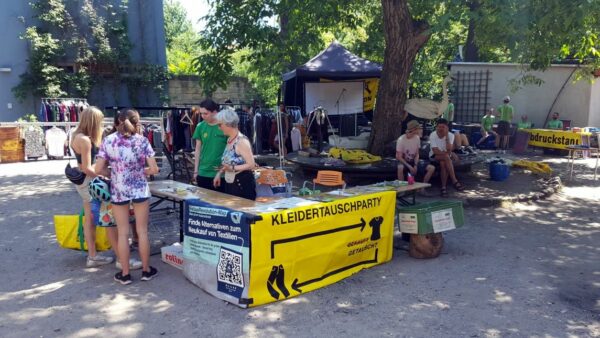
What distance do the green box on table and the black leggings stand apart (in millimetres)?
1634

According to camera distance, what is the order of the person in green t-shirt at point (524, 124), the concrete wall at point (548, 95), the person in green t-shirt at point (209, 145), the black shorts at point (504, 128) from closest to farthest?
the person in green t-shirt at point (209, 145), the black shorts at point (504, 128), the person in green t-shirt at point (524, 124), the concrete wall at point (548, 95)

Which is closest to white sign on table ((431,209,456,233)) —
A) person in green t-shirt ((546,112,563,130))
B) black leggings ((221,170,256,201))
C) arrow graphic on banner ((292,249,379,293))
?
arrow graphic on banner ((292,249,379,293))

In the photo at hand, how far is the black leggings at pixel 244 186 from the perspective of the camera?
5211mm

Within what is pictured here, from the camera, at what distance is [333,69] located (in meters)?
13.2

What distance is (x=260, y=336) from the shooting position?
379cm

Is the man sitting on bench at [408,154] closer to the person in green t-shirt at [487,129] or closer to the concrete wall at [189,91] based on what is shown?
the person in green t-shirt at [487,129]

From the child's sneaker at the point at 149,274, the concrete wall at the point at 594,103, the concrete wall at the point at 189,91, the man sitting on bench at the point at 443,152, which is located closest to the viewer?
the child's sneaker at the point at 149,274

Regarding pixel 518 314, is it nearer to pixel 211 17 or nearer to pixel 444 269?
pixel 444 269

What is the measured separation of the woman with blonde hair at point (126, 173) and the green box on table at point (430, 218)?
270 cm

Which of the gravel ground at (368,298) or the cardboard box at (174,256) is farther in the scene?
the cardboard box at (174,256)

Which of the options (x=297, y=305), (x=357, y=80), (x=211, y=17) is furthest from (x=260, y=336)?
(x=357, y=80)

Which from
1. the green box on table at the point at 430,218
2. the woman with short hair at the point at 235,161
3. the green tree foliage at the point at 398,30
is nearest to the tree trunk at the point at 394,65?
the green tree foliage at the point at 398,30

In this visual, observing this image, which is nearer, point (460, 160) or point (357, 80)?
point (460, 160)

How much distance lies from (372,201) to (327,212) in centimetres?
68
